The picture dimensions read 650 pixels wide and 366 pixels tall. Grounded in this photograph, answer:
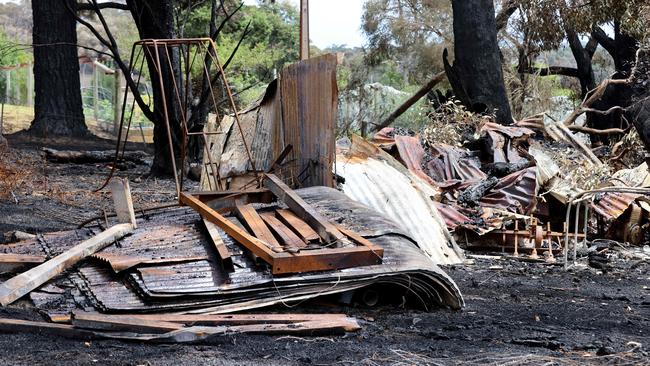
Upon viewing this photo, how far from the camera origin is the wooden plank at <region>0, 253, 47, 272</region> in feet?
18.4

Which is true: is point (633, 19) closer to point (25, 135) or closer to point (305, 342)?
point (25, 135)

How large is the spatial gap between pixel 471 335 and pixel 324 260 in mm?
995

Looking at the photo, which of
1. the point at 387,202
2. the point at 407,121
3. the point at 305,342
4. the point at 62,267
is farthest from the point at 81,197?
the point at 407,121

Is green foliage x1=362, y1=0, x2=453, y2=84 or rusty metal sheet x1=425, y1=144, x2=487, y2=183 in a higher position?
green foliage x1=362, y1=0, x2=453, y2=84

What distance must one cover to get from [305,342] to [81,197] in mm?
7385

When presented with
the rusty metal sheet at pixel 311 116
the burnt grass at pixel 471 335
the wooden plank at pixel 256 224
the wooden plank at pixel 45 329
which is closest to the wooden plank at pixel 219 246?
the wooden plank at pixel 256 224

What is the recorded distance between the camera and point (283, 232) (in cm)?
592

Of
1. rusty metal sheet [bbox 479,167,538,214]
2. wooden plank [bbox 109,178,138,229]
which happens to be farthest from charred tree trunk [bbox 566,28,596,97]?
wooden plank [bbox 109,178,138,229]

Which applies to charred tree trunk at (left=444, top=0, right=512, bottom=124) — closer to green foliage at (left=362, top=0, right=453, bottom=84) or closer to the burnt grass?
the burnt grass

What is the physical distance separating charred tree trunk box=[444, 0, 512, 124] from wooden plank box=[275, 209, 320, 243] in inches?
453

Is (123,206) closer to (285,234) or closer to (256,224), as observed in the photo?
(256,224)

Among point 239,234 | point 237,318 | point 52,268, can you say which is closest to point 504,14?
point 239,234

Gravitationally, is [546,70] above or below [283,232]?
above

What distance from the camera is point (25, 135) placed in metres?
17.8
